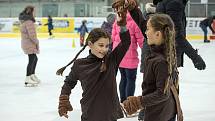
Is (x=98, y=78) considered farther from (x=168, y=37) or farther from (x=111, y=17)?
(x=111, y=17)

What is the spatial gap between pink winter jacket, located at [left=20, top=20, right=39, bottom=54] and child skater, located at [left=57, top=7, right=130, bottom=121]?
16.0 feet

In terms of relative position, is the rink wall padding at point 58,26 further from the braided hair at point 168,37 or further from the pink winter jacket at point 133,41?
the braided hair at point 168,37

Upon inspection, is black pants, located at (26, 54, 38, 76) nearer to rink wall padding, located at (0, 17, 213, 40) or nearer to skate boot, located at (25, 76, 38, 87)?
skate boot, located at (25, 76, 38, 87)

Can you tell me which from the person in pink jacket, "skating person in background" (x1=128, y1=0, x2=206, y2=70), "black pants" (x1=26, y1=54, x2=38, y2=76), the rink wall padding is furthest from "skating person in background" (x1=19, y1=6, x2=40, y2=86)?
the rink wall padding

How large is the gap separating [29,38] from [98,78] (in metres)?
5.01

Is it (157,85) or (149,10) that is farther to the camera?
(149,10)

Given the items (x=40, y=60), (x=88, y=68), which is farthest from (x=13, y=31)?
(x=88, y=68)

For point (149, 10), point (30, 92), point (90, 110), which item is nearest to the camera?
point (90, 110)

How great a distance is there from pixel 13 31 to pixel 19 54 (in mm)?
11421

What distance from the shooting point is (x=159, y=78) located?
8.80ft

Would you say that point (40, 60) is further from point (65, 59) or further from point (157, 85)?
point (157, 85)

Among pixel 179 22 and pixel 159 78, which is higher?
pixel 179 22

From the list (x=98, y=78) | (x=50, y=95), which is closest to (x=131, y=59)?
(x=50, y=95)

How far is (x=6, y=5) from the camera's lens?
27000mm
